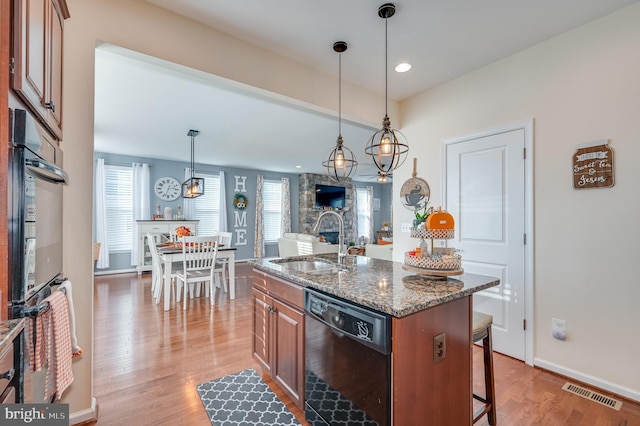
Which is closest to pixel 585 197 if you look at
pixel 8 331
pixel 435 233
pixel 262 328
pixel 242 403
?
pixel 435 233

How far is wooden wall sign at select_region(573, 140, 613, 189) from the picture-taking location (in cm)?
207

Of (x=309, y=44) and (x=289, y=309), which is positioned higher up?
(x=309, y=44)

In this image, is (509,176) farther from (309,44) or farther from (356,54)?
(309,44)

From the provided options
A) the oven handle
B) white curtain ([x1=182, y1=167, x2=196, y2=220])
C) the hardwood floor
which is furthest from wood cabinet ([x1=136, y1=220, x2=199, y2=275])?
the oven handle

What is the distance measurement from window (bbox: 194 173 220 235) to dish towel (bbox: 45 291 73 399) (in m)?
5.99

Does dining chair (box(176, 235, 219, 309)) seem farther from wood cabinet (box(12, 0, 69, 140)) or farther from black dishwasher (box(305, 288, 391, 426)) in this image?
black dishwasher (box(305, 288, 391, 426))

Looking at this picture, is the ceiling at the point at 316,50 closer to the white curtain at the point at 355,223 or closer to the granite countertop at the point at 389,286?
the granite countertop at the point at 389,286

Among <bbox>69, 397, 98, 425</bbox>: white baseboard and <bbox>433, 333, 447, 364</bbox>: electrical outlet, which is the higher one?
<bbox>433, 333, 447, 364</bbox>: electrical outlet

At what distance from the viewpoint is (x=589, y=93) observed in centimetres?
216

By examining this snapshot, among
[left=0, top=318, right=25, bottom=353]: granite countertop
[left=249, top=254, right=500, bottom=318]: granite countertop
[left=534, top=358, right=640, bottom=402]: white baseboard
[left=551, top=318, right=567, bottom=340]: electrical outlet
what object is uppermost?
[left=0, top=318, right=25, bottom=353]: granite countertop

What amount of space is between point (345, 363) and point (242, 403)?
3.19 feet

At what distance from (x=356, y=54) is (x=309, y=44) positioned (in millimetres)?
435

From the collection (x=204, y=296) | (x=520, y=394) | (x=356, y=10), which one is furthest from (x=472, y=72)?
(x=204, y=296)

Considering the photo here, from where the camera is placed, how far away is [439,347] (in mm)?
1344
